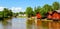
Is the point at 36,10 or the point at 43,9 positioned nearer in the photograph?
the point at 43,9

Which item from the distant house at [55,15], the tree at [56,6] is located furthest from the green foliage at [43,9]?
the distant house at [55,15]

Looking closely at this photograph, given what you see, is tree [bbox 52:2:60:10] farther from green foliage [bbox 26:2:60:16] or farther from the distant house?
the distant house

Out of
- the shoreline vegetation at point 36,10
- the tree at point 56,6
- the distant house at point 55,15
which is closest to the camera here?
the distant house at point 55,15

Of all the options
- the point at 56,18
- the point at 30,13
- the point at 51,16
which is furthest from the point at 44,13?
the point at 30,13

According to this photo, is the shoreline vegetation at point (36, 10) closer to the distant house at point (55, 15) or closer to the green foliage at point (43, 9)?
the green foliage at point (43, 9)

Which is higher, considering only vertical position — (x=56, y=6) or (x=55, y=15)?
(x=56, y=6)

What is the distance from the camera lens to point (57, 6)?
419ft

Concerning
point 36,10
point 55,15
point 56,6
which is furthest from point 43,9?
point 56,6

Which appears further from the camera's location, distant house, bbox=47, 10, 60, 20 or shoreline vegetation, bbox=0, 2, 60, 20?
shoreline vegetation, bbox=0, 2, 60, 20

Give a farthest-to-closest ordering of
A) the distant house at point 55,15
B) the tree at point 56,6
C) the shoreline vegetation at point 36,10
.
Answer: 1. the tree at point 56,6
2. the shoreline vegetation at point 36,10
3. the distant house at point 55,15

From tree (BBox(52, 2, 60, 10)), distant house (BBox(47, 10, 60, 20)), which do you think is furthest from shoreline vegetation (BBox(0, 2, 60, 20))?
distant house (BBox(47, 10, 60, 20))

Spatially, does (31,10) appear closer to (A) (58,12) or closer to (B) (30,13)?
(B) (30,13)

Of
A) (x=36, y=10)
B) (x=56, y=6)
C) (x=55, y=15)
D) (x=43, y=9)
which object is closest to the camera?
(x=55, y=15)

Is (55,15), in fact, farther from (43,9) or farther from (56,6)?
(56,6)
